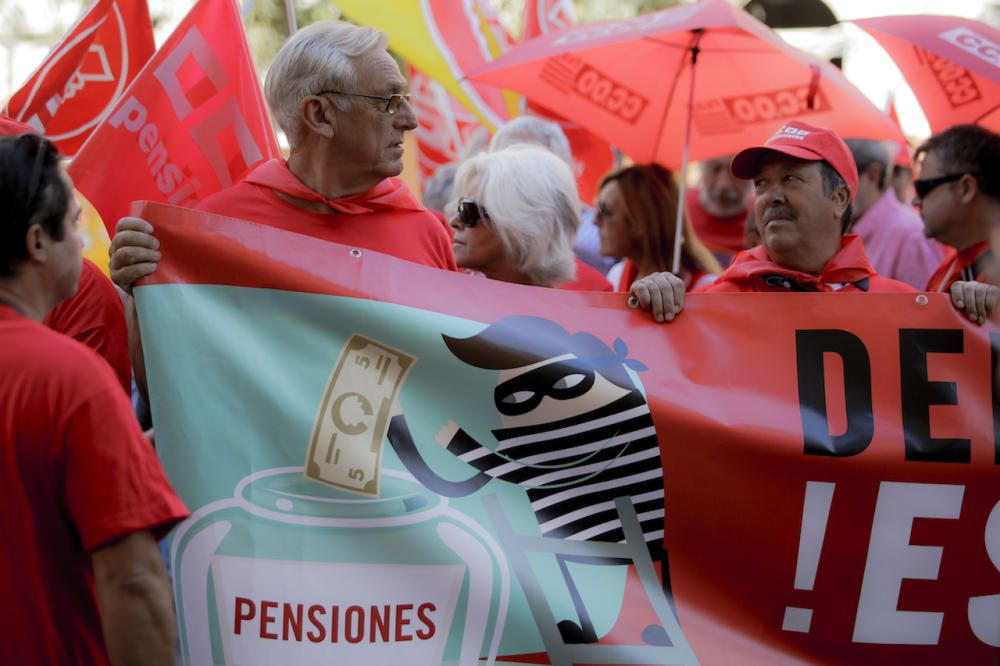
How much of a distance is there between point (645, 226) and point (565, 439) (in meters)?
2.31

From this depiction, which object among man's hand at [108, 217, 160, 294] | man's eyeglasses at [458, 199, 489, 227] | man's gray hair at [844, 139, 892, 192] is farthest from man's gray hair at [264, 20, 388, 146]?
man's gray hair at [844, 139, 892, 192]

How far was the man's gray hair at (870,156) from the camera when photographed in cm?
644

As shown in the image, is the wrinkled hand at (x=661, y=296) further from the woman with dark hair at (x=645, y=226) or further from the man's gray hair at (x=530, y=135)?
the man's gray hair at (x=530, y=135)

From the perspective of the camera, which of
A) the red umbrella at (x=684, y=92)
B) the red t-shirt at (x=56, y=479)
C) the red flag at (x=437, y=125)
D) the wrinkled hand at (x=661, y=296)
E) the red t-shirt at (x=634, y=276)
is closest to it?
the red t-shirt at (x=56, y=479)

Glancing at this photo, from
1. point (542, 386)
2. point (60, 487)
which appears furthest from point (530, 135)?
point (60, 487)

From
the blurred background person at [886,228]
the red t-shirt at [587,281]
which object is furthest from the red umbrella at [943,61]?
the red t-shirt at [587,281]

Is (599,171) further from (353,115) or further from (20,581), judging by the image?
(20,581)

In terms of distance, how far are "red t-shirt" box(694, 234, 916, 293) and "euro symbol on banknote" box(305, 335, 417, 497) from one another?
1.14 metres

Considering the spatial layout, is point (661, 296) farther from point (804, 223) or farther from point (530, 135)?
point (530, 135)

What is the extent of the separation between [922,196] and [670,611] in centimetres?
223

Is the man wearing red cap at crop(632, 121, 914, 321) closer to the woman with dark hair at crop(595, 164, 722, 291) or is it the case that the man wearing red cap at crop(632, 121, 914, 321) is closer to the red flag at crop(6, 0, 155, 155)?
the woman with dark hair at crop(595, 164, 722, 291)

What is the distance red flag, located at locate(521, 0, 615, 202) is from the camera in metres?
6.85

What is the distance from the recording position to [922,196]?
438 centimetres

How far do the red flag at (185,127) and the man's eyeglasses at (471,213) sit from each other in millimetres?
637
